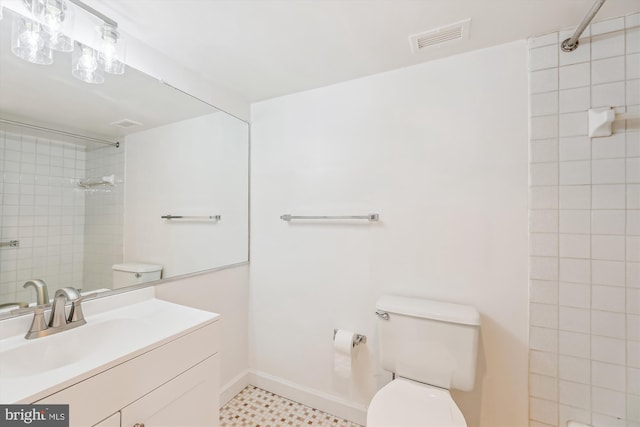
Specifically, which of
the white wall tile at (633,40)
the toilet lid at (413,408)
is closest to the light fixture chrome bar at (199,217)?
the toilet lid at (413,408)

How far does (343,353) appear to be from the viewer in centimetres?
154

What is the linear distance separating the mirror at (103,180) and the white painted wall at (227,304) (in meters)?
0.09

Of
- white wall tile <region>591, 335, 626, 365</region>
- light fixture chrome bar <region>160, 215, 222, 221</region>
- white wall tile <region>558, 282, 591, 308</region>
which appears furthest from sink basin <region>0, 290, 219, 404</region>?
white wall tile <region>591, 335, 626, 365</region>

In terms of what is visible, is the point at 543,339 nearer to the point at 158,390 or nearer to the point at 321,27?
the point at 158,390

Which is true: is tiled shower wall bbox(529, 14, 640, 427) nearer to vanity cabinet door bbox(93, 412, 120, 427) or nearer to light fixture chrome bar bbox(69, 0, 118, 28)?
vanity cabinet door bbox(93, 412, 120, 427)

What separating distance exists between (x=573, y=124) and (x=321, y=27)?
1.27m

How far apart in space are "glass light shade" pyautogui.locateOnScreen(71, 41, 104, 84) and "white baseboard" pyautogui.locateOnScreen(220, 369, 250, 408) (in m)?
1.89

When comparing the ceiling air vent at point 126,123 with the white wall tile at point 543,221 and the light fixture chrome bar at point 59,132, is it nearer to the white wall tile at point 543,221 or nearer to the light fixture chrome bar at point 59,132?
the light fixture chrome bar at point 59,132

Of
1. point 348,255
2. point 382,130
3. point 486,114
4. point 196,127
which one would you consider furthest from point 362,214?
point 196,127

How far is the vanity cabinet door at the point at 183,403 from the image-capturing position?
2.84 ft

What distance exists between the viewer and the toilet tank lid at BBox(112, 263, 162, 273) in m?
1.29

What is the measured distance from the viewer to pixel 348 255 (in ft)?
5.47

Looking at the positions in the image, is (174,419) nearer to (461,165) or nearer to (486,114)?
(461,165)

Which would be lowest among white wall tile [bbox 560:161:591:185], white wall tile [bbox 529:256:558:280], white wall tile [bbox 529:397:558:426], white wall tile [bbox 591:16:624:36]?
white wall tile [bbox 529:397:558:426]
